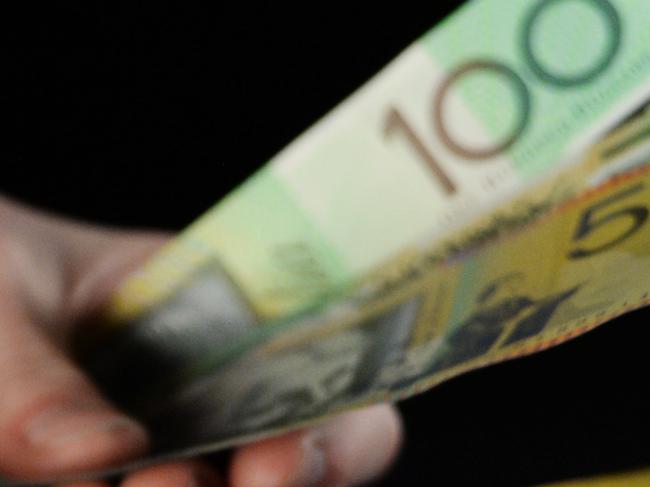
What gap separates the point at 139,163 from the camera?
33.2 inches

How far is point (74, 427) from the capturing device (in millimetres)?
444

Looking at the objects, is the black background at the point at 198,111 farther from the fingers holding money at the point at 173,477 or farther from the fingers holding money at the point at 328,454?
the fingers holding money at the point at 173,477

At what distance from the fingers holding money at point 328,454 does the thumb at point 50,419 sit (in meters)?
0.07

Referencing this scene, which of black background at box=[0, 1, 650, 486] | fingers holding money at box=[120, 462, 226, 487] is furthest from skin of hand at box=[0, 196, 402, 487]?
black background at box=[0, 1, 650, 486]

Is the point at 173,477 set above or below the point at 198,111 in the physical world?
below

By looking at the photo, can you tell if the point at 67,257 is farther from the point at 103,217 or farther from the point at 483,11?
the point at 483,11

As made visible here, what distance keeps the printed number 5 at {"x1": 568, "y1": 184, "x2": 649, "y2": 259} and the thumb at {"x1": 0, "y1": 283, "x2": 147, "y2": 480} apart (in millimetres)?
286

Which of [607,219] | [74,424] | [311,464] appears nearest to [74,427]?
[74,424]

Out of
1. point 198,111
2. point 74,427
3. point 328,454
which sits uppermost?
point 198,111

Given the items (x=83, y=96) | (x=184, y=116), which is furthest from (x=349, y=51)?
(x=83, y=96)

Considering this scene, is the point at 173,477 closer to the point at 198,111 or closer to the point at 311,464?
the point at 311,464

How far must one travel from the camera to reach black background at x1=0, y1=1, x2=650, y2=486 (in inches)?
24.9

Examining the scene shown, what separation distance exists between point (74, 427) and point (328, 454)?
0.17 metres

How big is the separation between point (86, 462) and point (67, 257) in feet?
0.98
